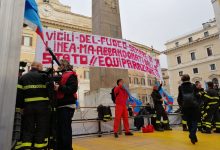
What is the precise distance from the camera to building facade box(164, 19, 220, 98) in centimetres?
4322

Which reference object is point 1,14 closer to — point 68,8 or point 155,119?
point 155,119

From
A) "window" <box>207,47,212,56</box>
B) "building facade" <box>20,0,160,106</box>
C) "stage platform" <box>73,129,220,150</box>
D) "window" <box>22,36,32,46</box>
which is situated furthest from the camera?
"window" <box>207,47,212,56</box>

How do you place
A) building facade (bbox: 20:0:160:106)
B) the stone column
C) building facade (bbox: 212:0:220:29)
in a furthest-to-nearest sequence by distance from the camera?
building facade (bbox: 20:0:160:106) → building facade (bbox: 212:0:220:29) → the stone column

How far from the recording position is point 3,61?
134cm

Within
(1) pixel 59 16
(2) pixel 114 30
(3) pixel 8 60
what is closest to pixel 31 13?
(3) pixel 8 60

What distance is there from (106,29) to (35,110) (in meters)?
6.87

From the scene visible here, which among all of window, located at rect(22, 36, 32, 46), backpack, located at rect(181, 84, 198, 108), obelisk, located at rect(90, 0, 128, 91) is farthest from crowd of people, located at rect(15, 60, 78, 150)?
window, located at rect(22, 36, 32, 46)

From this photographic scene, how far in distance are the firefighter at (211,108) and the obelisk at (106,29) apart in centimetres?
357

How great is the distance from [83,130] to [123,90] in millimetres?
1882

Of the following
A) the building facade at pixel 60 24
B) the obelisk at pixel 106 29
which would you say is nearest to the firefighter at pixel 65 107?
the obelisk at pixel 106 29

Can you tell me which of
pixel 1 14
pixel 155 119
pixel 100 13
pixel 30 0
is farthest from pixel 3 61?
pixel 100 13

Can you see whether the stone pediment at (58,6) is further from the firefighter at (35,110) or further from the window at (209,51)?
the firefighter at (35,110)

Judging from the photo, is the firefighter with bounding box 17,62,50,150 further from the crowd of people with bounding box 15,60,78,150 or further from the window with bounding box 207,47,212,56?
the window with bounding box 207,47,212,56

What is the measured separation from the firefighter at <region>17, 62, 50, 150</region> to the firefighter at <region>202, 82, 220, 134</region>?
5.25 m
